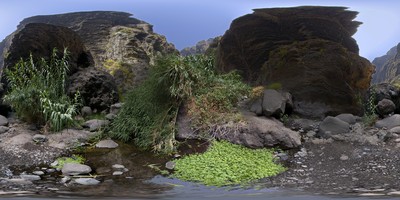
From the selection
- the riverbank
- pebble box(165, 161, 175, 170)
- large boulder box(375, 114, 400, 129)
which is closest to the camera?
the riverbank

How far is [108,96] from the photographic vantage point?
629 cm

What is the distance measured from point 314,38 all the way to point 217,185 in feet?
10.5

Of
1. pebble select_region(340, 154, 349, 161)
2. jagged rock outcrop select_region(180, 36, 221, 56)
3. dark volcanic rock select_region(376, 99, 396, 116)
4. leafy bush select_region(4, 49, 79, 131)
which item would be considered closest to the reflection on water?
leafy bush select_region(4, 49, 79, 131)

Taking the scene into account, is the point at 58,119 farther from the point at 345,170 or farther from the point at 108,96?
the point at 345,170

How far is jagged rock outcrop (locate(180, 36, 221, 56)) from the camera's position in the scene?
15.6ft

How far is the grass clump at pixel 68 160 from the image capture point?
4075 mm

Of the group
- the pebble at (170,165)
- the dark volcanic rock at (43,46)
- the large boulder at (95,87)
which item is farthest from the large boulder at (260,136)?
the dark volcanic rock at (43,46)

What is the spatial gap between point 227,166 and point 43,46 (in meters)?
4.01

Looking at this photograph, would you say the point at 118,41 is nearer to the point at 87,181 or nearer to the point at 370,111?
the point at 87,181

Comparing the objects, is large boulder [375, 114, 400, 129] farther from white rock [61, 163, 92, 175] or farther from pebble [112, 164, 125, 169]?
white rock [61, 163, 92, 175]

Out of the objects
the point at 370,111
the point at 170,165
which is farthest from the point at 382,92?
the point at 170,165

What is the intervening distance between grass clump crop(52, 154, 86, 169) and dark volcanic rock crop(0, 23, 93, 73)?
1847 millimetres

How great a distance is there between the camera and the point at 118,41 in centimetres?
478

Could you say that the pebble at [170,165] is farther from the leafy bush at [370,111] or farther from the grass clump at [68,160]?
the leafy bush at [370,111]
